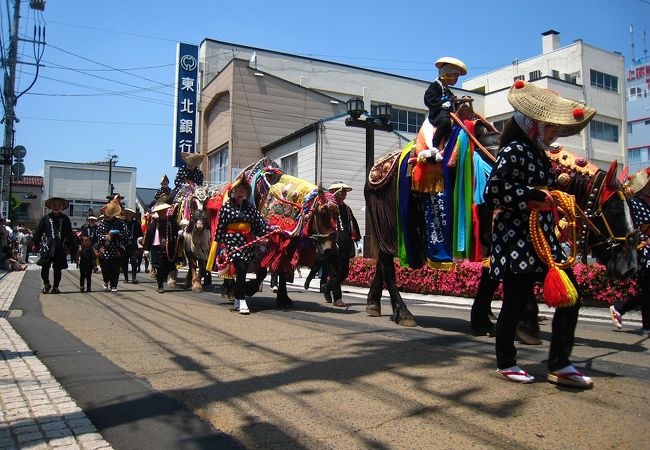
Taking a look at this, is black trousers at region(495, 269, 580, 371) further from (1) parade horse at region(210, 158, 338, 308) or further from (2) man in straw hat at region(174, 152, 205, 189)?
(2) man in straw hat at region(174, 152, 205, 189)

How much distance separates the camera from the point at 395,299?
6840mm

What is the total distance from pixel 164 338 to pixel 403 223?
10.3 feet

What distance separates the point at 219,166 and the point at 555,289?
29.3m

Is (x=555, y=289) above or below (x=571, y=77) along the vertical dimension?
below

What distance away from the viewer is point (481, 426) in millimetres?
3043

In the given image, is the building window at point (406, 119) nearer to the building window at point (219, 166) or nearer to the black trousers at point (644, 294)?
the building window at point (219, 166)

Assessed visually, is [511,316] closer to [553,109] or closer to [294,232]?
[553,109]

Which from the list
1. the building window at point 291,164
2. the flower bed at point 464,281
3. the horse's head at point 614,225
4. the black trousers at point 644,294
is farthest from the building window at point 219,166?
the horse's head at point 614,225

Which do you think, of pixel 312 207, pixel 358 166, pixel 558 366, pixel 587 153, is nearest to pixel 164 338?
pixel 312 207

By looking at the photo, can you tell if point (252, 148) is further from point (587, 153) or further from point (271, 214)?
point (587, 153)

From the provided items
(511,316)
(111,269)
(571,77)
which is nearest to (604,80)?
(571,77)

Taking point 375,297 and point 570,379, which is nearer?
point 570,379

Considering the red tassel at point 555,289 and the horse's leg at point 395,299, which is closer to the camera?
the red tassel at point 555,289

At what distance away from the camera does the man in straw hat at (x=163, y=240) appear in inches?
513
